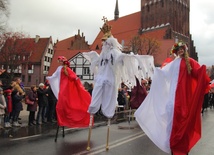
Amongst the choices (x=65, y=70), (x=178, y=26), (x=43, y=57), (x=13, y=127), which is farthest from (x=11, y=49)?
(x=178, y=26)

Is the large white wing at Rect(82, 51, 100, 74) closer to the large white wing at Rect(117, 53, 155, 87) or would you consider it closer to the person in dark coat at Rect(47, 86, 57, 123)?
the large white wing at Rect(117, 53, 155, 87)

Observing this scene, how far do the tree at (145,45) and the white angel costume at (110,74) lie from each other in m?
55.3

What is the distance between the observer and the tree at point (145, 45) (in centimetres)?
6249

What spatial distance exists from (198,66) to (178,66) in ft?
1.34

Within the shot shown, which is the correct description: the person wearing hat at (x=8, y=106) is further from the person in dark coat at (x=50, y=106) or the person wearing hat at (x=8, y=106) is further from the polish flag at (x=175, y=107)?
the polish flag at (x=175, y=107)

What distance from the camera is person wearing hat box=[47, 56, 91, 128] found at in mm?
8586

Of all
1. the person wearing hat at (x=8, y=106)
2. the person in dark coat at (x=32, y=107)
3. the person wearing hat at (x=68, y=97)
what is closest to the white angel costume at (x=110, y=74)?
the person wearing hat at (x=68, y=97)

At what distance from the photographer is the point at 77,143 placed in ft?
26.9

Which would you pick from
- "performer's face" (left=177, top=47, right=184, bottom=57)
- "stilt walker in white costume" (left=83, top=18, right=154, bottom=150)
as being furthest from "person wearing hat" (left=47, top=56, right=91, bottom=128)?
"performer's face" (left=177, top=47, right=184, bottom=57)

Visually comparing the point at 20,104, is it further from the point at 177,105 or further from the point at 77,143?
the point at 177,105

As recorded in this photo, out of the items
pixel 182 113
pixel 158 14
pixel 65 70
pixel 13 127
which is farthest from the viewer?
pixel 158 14

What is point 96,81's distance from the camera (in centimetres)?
748

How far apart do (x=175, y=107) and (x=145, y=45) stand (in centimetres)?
5907

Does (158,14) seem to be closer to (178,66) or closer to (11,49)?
(11,49)
